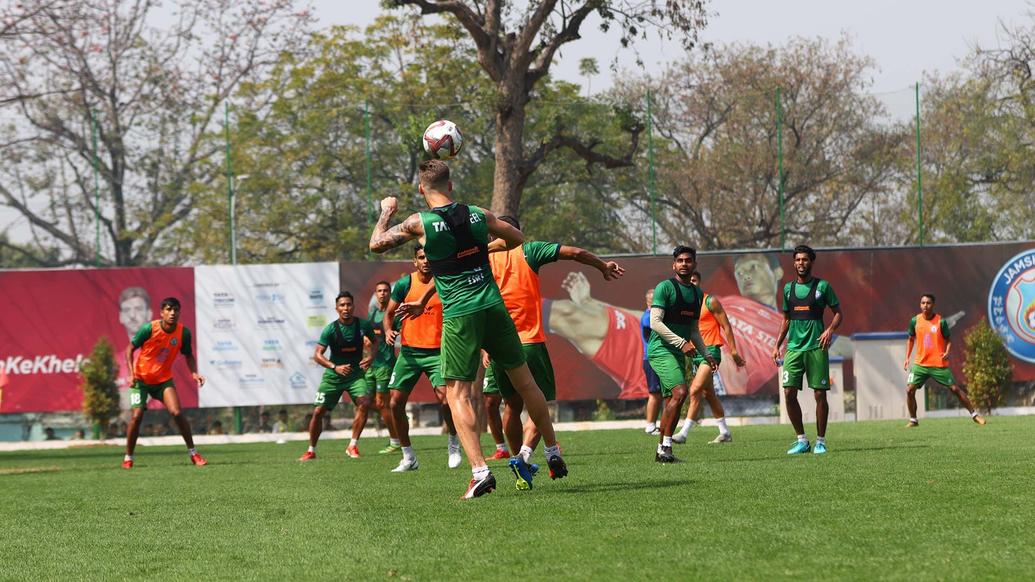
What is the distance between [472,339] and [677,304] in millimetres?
4738

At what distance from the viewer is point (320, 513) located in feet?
30.5

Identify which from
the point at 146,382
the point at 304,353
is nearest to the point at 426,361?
the point at 146,382

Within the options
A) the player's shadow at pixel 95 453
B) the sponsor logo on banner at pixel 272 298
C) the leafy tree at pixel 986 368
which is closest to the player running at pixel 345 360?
the player's shadow at pixel 95 453

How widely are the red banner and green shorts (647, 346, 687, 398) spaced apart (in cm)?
1782

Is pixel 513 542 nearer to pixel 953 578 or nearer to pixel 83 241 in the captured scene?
pixel 953 578

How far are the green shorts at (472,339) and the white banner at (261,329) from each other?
20.5 metres

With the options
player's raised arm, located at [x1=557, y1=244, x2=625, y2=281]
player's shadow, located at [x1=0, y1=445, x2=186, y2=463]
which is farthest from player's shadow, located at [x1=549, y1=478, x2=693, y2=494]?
player's shadow, located at [x1=0, y1=445, x2=186, y2=463]

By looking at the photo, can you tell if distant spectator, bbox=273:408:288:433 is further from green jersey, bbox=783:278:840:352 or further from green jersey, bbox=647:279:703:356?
green jersey, bbox=647:279:703:356

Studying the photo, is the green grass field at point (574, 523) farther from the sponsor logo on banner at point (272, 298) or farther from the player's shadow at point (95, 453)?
the sponsor logo on banner at point (272, 298)

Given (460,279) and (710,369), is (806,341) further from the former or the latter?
(460,279)

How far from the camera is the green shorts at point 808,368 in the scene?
14906mm

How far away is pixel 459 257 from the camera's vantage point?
9336 mm

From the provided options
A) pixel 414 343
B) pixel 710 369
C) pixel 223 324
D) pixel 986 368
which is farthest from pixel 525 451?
pixel 986 368

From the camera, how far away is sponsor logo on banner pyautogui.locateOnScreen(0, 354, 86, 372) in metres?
30.0
